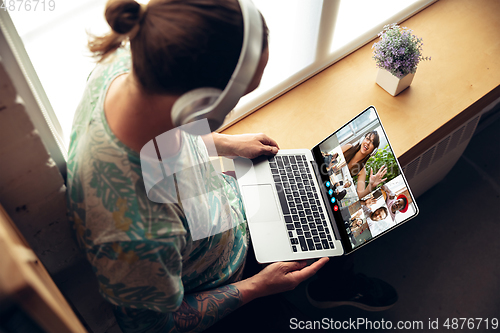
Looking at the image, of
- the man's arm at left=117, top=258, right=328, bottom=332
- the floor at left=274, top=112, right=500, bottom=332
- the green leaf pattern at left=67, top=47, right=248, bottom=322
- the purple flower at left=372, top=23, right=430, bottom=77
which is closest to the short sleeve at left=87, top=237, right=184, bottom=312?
the green leaf pattern at left=67, top=47, right=248, bottom=322

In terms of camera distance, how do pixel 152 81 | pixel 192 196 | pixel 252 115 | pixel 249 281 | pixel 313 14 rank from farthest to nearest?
pixel 252 115 → pixel 313 14 → pixel 249 281 → pixel 192 196 → pixel 152 81

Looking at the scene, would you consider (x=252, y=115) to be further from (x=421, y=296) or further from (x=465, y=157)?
(x=465, y=157)

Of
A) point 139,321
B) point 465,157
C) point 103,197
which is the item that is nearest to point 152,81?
point 103,197

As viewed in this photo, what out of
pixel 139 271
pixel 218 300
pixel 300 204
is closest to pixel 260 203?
pixel 300 204

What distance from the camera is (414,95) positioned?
1.25 meters

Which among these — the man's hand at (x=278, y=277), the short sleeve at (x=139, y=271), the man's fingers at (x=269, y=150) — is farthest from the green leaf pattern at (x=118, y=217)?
the man's fingers at (x=269, y=150)

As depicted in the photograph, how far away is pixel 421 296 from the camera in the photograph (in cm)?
142

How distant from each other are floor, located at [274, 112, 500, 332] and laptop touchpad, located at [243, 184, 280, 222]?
479 mm

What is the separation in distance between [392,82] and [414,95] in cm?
10

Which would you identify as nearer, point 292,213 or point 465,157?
point 292,213

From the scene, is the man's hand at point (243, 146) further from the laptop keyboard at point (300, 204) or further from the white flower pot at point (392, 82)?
the white flower pot at point (392, 82)

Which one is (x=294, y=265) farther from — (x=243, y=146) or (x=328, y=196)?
(x=243, y=146)

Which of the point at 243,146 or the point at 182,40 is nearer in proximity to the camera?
the point at 182,40

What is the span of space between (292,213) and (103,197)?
22.7 inches
